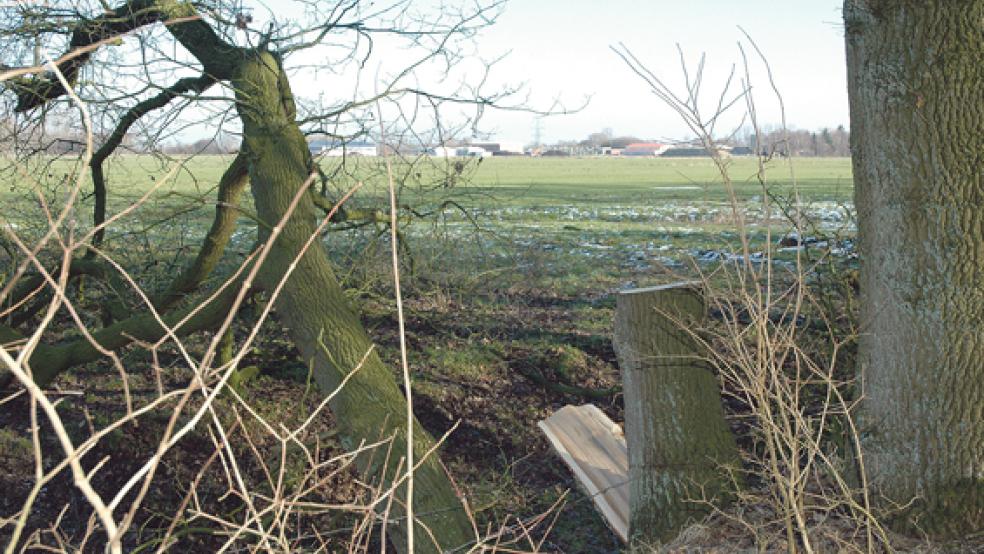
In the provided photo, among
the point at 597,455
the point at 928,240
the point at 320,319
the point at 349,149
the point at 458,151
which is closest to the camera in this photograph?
the point at 928,240

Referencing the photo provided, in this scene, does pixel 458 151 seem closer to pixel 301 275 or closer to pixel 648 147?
pixel 301 275

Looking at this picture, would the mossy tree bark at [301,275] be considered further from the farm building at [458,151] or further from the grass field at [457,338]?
the farm building at [458,151]

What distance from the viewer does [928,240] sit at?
12.8 feet

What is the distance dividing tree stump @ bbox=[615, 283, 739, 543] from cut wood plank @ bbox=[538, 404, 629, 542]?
0.48 meters

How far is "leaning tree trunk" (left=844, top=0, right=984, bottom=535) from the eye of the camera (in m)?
3.84

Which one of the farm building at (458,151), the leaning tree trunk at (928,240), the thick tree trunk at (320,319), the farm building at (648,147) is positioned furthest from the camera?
the farm building at (458,151)

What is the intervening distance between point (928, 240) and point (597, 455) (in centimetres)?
263

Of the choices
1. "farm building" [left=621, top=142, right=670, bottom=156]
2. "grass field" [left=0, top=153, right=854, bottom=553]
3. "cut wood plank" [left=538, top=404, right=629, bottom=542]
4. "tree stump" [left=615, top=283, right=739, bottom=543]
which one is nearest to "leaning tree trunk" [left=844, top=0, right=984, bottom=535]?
"tree stump" [left=615, top=283, right=739, bottom=543]

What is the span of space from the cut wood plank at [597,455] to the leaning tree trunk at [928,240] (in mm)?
1621

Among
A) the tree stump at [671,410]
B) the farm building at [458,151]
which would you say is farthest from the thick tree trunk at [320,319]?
the farm building at [458,151]

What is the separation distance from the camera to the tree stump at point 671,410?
15.0ft

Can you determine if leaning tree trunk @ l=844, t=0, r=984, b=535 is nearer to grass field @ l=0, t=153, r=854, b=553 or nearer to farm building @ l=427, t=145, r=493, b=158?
grass field @ l=0, t=153, r=854, b=553

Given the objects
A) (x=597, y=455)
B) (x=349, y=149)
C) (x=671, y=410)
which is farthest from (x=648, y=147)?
(x=671, y=410)

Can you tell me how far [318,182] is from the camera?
680 centimetres
